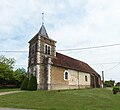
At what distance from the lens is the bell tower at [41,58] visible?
31.4 meters

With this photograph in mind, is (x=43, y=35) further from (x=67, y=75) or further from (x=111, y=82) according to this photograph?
→ (x=111, y=82)

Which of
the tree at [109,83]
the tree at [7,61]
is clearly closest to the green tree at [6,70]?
the tree at [7,61]

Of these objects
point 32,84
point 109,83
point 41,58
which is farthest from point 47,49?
point 109,83

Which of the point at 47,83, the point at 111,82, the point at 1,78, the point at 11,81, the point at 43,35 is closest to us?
the point at 47,83

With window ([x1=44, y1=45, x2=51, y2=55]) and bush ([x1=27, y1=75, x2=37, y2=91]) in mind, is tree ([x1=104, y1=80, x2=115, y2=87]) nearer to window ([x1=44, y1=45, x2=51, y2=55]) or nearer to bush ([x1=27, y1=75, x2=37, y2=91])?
window ([x1=44, y1=45, x2=51, y2=55])

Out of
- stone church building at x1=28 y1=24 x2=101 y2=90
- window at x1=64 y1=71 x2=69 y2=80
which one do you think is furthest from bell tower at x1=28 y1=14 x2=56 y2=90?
window at x1=64 y1=71 x2=69 y2=80

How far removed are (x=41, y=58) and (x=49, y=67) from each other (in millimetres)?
2065

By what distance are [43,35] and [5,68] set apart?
12.8 meters

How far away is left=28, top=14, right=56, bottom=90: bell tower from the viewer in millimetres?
31359

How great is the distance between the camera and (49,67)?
31.5m

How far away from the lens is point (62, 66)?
33.9 meters

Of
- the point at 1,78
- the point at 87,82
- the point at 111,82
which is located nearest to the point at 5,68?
the point at 1,78

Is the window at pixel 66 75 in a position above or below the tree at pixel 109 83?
above

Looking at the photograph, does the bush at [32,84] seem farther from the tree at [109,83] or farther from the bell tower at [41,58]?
the tree at [109,83]
